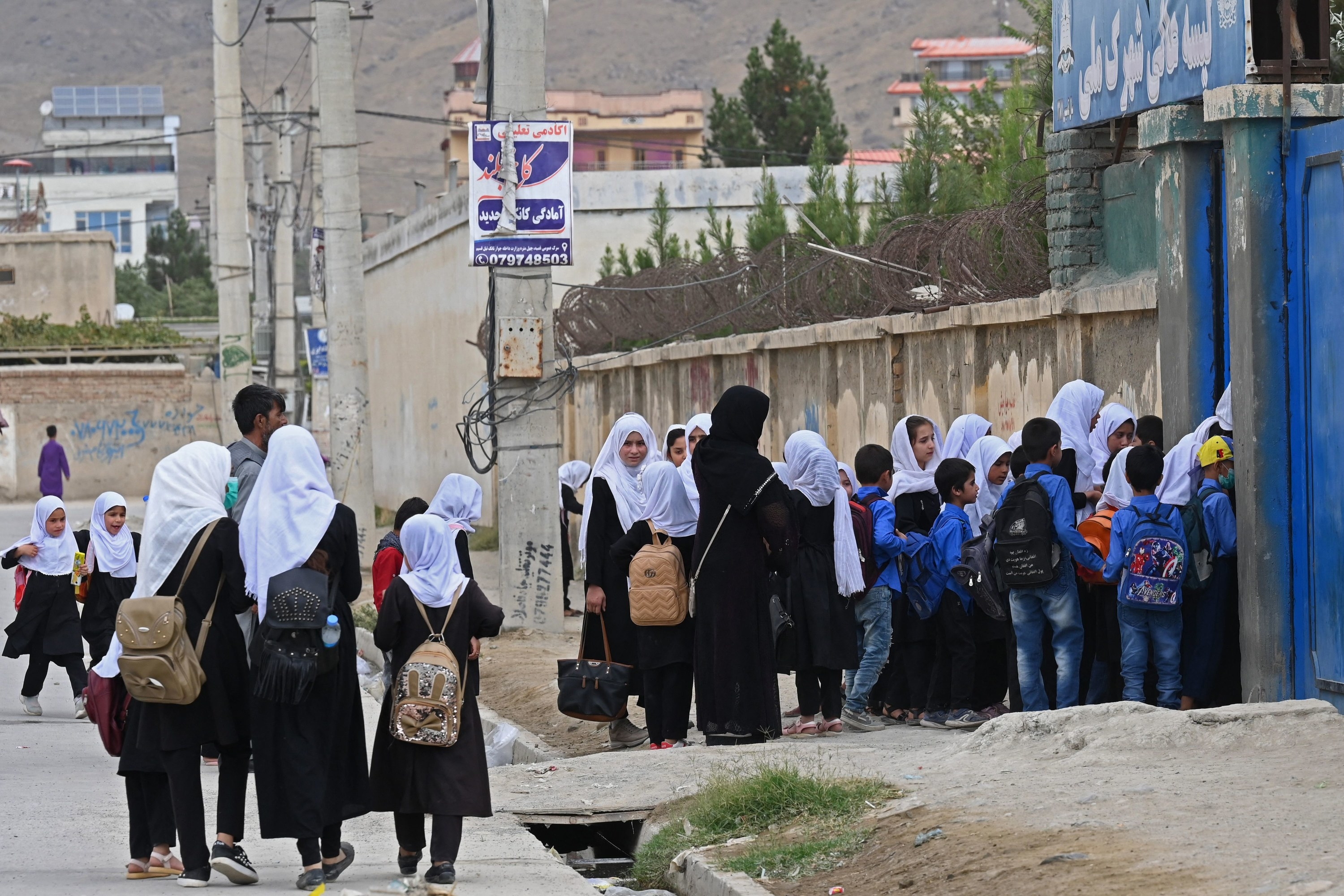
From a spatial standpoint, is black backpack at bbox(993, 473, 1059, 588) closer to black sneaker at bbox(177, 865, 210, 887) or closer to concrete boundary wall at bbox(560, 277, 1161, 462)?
concrete boundary wall at bbox(560, 277, 1161, 462)

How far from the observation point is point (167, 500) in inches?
229

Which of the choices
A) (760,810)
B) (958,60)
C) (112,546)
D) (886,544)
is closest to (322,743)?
(760,810)

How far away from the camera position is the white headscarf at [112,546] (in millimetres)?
10141

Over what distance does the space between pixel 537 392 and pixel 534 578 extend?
1.31 m

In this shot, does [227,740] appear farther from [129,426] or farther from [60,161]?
[60,161]

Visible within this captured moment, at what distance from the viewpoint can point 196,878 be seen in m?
5.81

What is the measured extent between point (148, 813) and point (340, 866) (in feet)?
2.32

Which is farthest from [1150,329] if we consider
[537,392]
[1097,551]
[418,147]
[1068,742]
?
[418,147]

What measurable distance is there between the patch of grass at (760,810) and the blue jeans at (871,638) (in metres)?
1.90

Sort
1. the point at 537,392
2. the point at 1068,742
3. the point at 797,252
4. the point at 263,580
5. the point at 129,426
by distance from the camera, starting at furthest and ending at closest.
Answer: the point at 129,426 < the point at 797,252 < the point at 537,392 < the point at 1068,742 < the point at 263,580

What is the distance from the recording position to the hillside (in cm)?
13875

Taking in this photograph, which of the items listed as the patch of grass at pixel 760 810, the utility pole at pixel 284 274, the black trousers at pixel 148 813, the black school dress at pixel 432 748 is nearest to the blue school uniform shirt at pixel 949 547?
the patch of grass at pixel 760 810

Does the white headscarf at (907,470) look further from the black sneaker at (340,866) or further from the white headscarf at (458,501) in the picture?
the black sneaker at (340,866)

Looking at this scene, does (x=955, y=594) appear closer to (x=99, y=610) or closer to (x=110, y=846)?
(x=110, y=846)
